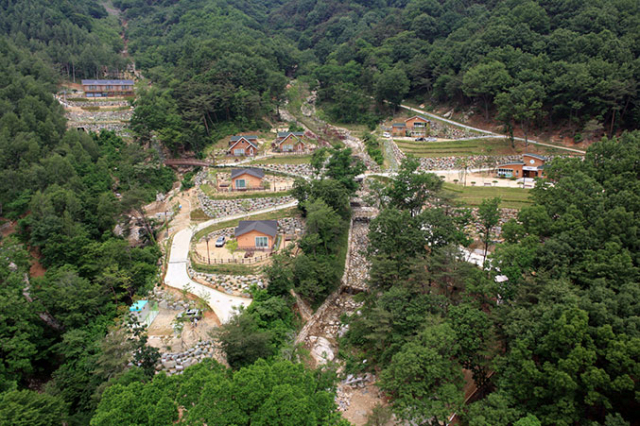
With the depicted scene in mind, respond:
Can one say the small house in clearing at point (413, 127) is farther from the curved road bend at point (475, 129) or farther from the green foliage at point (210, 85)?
the green foliage at point (210, 85)

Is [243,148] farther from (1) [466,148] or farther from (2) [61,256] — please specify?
(1) [466,148]

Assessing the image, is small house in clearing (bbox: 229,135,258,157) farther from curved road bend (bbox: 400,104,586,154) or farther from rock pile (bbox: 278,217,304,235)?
curved road bend (bbox: 400,104,586,154)

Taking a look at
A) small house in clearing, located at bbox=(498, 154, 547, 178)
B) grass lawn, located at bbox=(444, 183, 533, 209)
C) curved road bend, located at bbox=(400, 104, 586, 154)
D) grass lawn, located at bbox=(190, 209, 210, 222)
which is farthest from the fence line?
curved road bend, located at bbox=(400, 104, 586, 154)

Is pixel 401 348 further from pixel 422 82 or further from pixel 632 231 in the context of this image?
pixel 422 82

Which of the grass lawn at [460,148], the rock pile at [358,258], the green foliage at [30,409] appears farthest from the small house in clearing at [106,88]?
the green foliage at [30,409]

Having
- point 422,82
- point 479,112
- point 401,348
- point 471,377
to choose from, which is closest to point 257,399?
point 401,348

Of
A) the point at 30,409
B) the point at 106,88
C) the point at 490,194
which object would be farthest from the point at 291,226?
the point at 106,88

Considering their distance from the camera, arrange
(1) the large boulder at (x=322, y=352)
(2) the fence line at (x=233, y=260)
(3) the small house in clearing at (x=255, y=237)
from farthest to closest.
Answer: (3) the small house in clearing at (x=255, y=237), (2) the fence line at (x=233, y=260), (1) the large boulder at (x=322, y=352)
